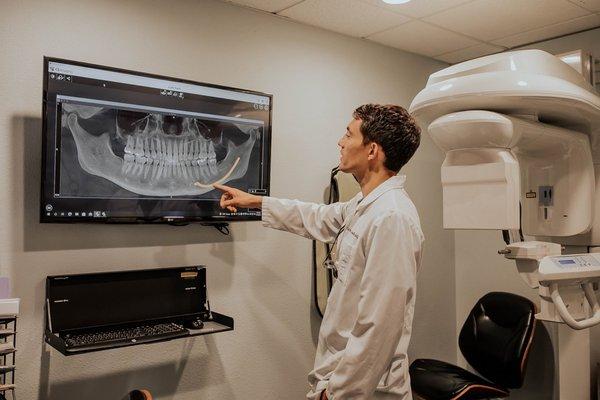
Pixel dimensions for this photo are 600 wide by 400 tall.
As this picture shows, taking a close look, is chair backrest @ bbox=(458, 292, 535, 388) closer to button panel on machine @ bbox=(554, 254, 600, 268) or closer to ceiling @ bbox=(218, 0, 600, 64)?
button panel on machine @ bbox=(554, 254, 600, 268)

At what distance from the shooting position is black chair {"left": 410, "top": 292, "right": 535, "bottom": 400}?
2898 mm

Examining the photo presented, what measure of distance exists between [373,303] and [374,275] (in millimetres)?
91

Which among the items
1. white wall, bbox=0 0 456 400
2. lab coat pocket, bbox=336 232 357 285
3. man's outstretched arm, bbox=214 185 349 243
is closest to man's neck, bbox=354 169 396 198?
lab coat pocket, bbox=336 232 357 285

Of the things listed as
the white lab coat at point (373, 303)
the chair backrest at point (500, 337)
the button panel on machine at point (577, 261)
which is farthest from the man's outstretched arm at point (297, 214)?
the chair backrest at point (500, 337)

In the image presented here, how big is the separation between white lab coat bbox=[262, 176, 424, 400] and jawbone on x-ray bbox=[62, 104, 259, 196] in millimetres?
813

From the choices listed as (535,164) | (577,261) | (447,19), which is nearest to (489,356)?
(577,261)

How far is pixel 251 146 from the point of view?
2.63m

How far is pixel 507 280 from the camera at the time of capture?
3.63m

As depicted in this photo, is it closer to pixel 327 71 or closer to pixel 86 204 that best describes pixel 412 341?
pixel 327 71

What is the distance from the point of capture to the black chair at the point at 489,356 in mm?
2898

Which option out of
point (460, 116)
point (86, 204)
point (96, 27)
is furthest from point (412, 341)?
point (96, 27)

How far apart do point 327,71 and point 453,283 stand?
1898mm

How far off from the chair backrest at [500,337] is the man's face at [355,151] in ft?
5.56

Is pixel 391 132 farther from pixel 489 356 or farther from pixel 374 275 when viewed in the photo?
pixel 489 356
